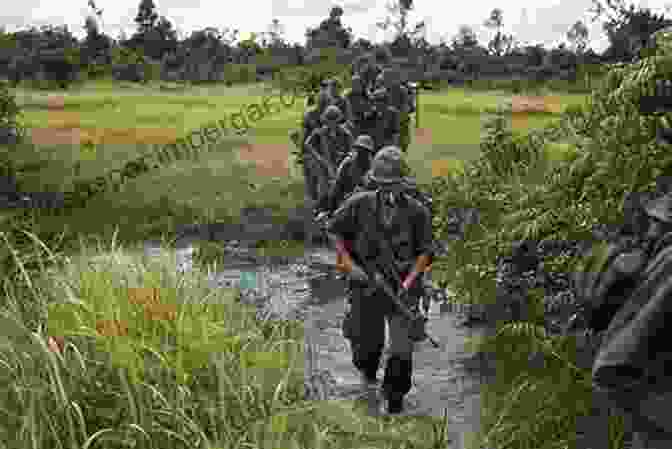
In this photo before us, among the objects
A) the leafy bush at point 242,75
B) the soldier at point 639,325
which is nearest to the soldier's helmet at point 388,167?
the soldier at point 639,325

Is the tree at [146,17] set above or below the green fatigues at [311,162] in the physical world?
above

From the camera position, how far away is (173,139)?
80.8ft

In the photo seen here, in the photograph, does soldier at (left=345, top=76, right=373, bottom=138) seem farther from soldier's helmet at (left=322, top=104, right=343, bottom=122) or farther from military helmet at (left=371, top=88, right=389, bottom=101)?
soldier's helmet at (left=322, top=104, right=343, bottom=122)


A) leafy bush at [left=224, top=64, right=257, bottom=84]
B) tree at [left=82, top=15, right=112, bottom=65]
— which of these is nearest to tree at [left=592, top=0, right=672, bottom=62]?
leafy bush at [left=224, top=64, right=257, bottom=84]

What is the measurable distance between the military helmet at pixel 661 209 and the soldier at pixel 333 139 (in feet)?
27.7

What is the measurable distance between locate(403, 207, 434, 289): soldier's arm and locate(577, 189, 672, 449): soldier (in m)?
3.13

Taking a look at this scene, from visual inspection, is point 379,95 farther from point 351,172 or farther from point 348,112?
point 351,172

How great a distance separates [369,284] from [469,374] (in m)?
1.59

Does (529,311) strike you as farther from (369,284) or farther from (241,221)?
(241,221)

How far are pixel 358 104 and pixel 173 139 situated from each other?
42.4ft

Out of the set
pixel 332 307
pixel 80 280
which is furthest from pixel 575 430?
pixel 332 307

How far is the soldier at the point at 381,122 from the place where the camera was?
41.4 feet

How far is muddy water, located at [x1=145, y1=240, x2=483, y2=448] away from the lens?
6.34 metres

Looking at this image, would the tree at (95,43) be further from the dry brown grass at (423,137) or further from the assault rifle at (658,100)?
the assault rifle at (658,100)
